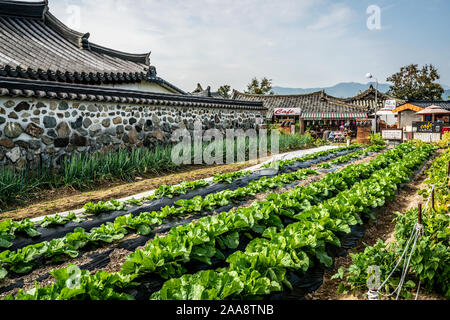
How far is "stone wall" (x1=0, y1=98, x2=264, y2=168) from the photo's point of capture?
6.57 meters

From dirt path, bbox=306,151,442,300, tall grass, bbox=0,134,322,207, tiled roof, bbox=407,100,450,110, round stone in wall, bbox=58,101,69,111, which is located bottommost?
dirt path, bbox=306,151,442,300

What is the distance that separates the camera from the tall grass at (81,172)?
5605mm

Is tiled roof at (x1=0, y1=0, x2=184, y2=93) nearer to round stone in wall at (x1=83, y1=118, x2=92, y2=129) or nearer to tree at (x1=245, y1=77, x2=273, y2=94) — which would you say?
A: round stone in wall at (x1=83, y1=118, x2=92, y2=129)

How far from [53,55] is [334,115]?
20393 millimetres

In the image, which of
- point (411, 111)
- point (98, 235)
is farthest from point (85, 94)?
point (411, 111)

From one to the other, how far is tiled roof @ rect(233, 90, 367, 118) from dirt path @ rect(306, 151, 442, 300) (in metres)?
18.1

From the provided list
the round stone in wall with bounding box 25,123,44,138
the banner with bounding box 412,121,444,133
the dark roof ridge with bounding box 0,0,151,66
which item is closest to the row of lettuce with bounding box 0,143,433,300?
the round stone in wall with bounding box 25,123,44,138

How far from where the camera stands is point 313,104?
27.1 metres

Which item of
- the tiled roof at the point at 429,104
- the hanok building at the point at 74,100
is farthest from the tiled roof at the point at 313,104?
the hanok building at the point at 74,100

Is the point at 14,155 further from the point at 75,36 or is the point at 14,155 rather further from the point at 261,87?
the point at 261,87

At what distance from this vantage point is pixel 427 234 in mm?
2992

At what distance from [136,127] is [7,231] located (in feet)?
20.3
